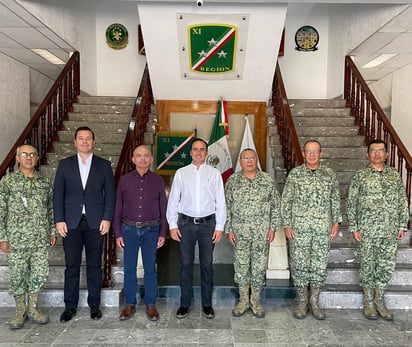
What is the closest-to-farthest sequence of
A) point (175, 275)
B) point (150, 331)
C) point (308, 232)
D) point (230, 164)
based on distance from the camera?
point (150, 331)
point (308, 232)
point (175, 275)
point (230, 164)

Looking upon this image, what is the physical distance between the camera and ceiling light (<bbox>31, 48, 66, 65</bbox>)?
5.69 metres

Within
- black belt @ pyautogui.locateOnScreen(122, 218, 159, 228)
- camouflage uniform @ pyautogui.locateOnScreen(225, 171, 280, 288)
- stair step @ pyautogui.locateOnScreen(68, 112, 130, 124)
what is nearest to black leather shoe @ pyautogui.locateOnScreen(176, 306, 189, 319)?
camouflage uniform @ pyautogui.locateOnScreen(225, 171, 280, 288)

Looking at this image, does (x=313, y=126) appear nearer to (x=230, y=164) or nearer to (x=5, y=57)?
(x=230, y=164)

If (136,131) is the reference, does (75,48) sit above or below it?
above

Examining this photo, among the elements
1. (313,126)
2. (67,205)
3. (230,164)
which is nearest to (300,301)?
(67,205)

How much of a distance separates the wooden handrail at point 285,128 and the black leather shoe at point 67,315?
8.13ft

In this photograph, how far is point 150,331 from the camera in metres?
2.98

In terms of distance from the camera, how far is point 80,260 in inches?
125

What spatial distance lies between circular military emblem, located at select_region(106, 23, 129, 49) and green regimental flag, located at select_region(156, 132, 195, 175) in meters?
2.53

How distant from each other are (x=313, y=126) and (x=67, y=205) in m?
3.96

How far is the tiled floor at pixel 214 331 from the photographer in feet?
9.24

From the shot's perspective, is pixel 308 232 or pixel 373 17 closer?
pixel 308 232

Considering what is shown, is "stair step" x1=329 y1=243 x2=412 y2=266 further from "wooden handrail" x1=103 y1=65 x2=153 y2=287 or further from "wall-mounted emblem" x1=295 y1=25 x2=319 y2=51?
"wall-mounted emblem" x1=295 y1=25 x2=319 y2=51

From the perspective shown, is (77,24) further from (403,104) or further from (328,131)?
(403,104)
